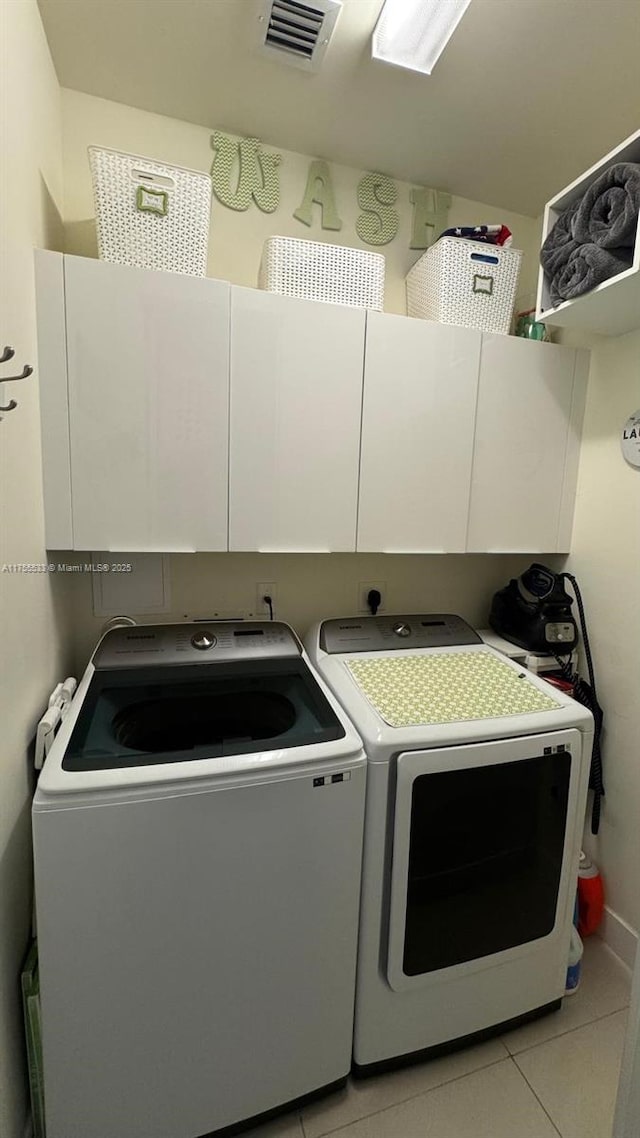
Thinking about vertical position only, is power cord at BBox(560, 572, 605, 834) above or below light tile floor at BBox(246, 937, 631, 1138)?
above

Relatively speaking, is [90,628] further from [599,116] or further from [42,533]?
[599,116]

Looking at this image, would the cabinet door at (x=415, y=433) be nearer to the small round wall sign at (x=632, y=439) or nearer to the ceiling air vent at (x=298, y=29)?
the small round wall sign at (x=632, y=439)

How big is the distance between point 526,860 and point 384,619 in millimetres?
856

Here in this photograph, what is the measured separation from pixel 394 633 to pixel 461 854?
0.73 metres

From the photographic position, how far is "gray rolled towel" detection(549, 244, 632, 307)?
1.30m

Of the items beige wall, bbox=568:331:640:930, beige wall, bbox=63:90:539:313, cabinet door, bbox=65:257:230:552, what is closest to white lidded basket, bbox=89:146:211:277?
cabinet door, bbox=65:257:230:552

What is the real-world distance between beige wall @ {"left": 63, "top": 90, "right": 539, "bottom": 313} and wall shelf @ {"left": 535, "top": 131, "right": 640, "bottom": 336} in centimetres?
54

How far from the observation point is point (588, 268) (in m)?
1.34

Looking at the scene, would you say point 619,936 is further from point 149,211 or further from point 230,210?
point 230,210

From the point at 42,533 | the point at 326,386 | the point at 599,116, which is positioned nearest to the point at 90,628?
the point at 42,533

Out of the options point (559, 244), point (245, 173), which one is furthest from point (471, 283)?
point (245, 173)

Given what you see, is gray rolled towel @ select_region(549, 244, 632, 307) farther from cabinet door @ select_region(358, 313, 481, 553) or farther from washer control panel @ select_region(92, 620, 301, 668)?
washer control panel @ select_region(92, 620, 301, 668)

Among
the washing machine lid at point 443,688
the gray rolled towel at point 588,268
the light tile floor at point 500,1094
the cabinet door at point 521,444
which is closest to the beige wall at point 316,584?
the cabinet door at point 521,444

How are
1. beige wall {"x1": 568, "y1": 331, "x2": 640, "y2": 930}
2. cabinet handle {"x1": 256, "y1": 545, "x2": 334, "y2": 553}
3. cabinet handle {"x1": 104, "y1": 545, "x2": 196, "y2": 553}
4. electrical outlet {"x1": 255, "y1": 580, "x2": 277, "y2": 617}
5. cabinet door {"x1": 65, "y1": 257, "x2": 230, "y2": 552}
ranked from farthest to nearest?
electrical outlet {"x1": 255, "y1": 580, "x2": 277, "y2": 617}
beige wall {"x1": 568, "y1": 331, "x2": 640, "y2": 930}
cabinet handle {"x1": 256, "y1": 545, "x2": 334, "y2": 553}
cabinet handle {"x1": 104, "y1": 545, "x2": 196, "y2": 553}
cabinet door {"x1": 65, "y1": 257, "x2": 230, "y2": 552}
